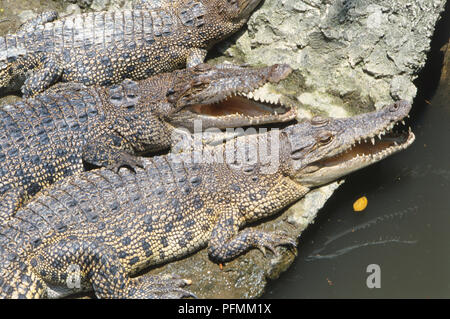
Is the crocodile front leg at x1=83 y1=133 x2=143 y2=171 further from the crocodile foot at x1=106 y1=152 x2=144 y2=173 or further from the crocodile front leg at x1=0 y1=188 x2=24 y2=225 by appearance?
the crocodile front leg at x1=0 y1=188 x2=24 y2=225

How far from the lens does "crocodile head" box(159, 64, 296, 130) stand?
511 centimetres

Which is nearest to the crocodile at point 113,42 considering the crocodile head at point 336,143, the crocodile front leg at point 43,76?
the crocodile front leg at point 43,76

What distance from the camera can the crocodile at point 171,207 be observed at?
13.9 ft

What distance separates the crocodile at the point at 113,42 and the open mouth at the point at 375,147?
1.93 metres

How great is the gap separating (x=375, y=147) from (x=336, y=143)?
0.41m

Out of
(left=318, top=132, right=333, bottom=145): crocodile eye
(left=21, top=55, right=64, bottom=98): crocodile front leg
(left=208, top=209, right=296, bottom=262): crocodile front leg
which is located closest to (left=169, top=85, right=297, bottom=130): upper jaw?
(left=318, top=132, right=333, bottom=145): crocodile eye

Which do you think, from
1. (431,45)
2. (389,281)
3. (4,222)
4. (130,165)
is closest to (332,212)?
(389,281)

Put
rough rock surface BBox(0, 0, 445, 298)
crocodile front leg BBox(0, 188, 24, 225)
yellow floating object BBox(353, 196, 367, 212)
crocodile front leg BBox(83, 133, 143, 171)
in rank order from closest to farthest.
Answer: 1. crocodile front leg BBox(0, 188, 24, 225)
2. crocodile front leg BBox(83, 133, 143, 171)
3. yellow floating object BBox(353, 196, 367, 212)
4. rough rock surface BBox(0, 0, 445, 298)

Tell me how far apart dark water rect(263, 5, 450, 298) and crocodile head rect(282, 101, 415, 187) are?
39 cm

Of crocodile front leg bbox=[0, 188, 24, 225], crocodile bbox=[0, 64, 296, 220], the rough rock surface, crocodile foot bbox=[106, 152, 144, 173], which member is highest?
the rough rock surface

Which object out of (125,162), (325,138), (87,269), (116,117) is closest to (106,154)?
(125,162)

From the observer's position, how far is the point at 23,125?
4.94 meters

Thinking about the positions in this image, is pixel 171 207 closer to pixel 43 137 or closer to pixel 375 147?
pixel 43 137

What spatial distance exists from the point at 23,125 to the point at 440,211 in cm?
369
